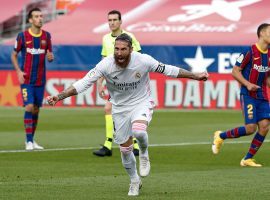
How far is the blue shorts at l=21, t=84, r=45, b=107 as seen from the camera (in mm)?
16281

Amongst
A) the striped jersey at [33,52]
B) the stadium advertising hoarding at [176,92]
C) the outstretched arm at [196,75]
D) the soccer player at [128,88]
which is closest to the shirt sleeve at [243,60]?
the soccer player at [128,88]

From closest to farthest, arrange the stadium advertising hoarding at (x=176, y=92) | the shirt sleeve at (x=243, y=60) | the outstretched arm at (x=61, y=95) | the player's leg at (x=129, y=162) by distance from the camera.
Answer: the outstretched arm at (x=61, y=95) → the player's leg at (x=129, y=162) → the shirt sleeve at (x=243, y=60) → the stadium advertising hoarding at (x=176, y=92)

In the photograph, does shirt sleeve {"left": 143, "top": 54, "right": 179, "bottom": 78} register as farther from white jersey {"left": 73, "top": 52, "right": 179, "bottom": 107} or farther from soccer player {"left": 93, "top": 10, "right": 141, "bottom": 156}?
soccer player {"left": 93, "top": 10, "right": 141, "bottom": 156}

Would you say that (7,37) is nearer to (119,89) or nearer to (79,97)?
(79,97)

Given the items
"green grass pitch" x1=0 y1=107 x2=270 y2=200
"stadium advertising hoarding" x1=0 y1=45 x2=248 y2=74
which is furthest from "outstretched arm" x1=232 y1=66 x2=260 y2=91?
"stadium advertising hoarding" x1=0 y1=45 x2=248 y2=74

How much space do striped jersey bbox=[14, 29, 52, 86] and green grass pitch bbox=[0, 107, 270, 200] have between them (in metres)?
1.27

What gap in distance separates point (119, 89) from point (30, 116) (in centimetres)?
628

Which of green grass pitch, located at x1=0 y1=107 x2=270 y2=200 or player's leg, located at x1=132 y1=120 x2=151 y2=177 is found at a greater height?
player's leg, located at x1=132 y1=120 x2=151 y2=177

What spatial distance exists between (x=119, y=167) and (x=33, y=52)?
408cm

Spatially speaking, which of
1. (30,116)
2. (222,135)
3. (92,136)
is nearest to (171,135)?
(92,136)

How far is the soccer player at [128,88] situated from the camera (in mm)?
10078

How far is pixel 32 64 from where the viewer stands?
53.9ft

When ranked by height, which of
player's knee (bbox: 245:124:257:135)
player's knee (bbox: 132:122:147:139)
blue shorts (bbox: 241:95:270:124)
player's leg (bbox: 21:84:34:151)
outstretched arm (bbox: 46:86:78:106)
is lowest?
player's leg (bbox: 21:84:34:151)

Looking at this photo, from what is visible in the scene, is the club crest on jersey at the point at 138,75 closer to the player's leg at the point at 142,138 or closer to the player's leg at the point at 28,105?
the player's leg at the point at 142,138
